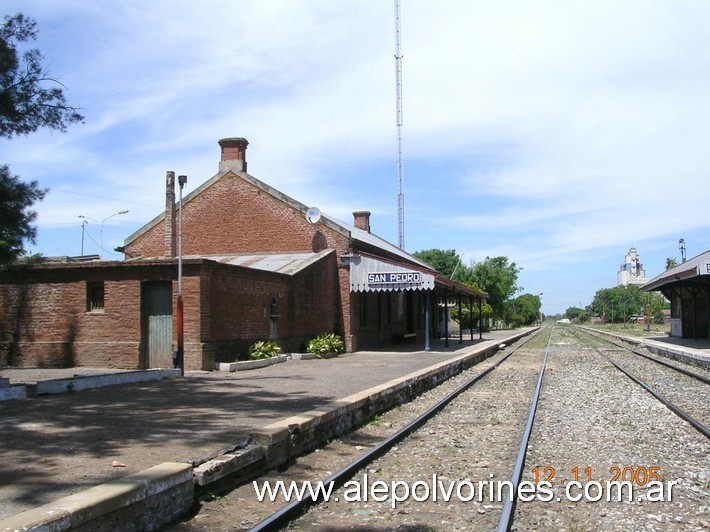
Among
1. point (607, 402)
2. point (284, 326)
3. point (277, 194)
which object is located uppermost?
point (277, 194)

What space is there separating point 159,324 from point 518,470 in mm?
12679

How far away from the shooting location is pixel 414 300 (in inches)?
1511

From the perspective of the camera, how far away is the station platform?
5703 millimetres

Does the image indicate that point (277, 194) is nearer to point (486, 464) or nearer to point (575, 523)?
point (486, 464)

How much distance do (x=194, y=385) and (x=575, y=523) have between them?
9572 mm

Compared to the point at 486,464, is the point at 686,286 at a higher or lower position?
higher

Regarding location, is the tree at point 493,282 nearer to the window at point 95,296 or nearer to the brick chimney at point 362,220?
the brick chimney at point 362,220

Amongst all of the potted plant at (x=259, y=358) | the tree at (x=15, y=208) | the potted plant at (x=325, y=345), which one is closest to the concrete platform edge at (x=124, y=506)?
the tree at (x=15, y=208)

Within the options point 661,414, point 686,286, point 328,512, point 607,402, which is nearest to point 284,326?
point 607,402

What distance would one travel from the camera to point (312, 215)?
2534 cm

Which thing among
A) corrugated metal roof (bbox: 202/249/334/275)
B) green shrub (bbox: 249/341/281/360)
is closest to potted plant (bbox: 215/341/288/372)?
green shrub (bbox: 249/341/281/360)

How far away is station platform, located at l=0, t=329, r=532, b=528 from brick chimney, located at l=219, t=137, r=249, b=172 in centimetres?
1280

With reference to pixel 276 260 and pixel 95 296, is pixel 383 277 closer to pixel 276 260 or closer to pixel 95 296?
pixel 276 260

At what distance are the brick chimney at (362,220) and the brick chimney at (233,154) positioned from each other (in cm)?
1706
